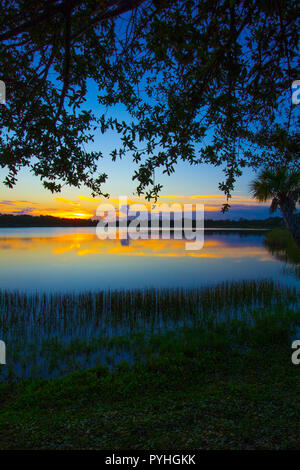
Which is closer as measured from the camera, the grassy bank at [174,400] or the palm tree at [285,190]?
the grassy bank at [174,400]

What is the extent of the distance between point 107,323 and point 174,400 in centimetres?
707

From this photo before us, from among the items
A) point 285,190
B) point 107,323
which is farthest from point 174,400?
point 285,190

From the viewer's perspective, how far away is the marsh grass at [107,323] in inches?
367

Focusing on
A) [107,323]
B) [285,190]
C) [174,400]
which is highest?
[285,190]

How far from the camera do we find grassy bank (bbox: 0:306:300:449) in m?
4.53

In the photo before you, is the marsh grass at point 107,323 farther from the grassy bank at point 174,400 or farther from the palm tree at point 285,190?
the palm tree at point 285,190

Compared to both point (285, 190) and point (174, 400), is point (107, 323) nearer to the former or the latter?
point (174, 400)

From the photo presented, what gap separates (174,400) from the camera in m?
6.28

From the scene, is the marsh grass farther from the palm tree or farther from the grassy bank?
the palm tree

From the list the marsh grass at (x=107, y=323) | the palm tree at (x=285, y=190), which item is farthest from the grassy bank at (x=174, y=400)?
the palm tree at (x=285, y=190)

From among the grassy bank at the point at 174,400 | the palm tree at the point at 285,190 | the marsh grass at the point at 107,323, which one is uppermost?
the palm tree at the point at 285,190

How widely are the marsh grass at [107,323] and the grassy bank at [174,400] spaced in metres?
0.77

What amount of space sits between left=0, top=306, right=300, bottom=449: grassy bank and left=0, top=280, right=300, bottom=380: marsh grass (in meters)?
0.77
